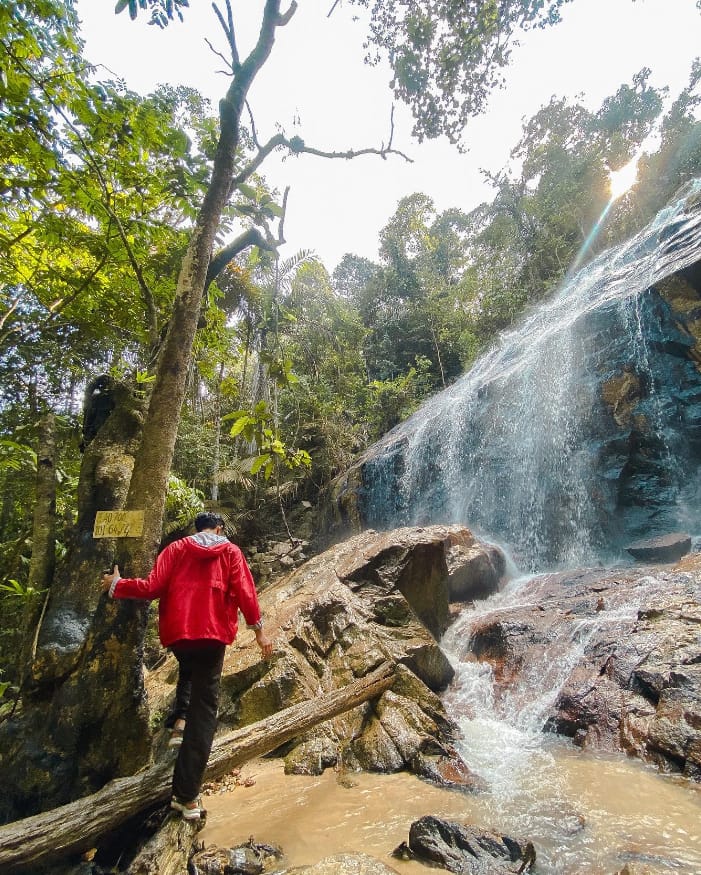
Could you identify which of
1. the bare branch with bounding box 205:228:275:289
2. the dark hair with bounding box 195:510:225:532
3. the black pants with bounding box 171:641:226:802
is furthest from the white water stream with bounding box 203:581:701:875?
the bare branch with bounding box 205:228:275:289

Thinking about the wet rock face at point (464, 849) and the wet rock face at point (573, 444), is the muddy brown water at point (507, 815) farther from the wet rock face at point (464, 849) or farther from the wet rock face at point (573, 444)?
the wet rock face at point (573, 444)

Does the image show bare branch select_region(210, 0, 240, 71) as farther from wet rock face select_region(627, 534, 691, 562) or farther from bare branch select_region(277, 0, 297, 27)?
wet rock face select_region(627, 534, 691, 562)

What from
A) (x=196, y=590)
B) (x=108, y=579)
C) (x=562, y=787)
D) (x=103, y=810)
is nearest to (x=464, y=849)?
(x=562, y=787)

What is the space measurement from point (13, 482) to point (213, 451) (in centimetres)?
761

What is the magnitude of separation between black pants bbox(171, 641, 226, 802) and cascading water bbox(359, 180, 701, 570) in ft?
30.3

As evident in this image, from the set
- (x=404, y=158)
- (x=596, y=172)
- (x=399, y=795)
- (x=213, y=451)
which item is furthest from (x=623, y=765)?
(x=596, y=172)

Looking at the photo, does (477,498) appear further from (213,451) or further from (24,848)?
(24,848)

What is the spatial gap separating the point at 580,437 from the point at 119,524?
10.6 m

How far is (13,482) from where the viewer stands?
689 cm

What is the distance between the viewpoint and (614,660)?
4469mm

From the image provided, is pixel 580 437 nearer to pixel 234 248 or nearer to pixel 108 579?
pixel 234 248

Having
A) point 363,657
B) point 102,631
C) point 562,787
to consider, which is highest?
point 102,631

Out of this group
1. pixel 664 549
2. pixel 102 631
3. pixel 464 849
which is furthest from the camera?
pixel 664 549

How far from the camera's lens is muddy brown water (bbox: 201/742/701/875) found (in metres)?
2.35
